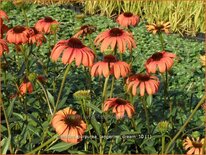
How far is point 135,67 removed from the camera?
12.5 ft

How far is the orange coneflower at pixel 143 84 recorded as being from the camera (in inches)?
75.8

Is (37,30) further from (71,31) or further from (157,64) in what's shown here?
(71,31)

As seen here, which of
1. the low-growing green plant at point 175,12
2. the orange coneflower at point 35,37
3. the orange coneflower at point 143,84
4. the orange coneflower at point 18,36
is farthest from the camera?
the low-growing green plant at point 175,12

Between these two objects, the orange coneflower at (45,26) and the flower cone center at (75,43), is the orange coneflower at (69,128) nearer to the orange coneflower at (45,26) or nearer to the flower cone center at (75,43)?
the flower cone center at (75,43)

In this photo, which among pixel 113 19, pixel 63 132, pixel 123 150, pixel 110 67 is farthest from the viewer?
pixel 113 19

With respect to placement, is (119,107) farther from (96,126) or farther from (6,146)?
(6,146)

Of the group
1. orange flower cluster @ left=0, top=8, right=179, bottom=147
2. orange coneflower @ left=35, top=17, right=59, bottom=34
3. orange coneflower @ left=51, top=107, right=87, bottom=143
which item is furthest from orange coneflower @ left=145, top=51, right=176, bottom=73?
orange coneflower @ left=35, top=17, right=59, bottom=34

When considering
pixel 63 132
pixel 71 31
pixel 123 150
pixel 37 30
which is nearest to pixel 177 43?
pixel 71 31

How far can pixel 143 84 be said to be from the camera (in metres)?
1.94

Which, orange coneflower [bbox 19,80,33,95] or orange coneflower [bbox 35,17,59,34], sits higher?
orange coneflower [bbox 35,17,59,34]

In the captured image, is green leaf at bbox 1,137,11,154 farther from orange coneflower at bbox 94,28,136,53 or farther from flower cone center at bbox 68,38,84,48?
orange coneflower at bbox 94,28,136,53

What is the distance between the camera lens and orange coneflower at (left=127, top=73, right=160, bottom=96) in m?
1.92

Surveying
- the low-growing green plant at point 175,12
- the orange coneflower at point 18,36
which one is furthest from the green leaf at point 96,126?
the low-growing green plant at point 175,12

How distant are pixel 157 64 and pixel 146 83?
12 centimetres
